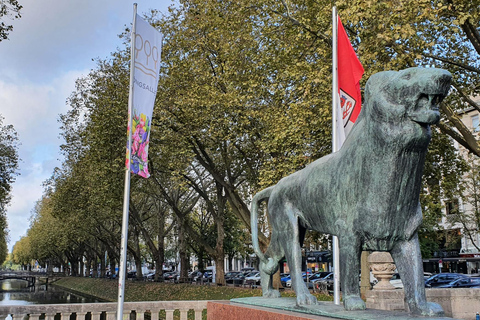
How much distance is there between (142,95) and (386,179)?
303 inches

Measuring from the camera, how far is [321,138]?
52.6 ft

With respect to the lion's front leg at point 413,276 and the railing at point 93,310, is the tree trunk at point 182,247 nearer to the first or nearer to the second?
the railing at point 93,310

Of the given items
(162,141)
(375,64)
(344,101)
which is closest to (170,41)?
(162,141)

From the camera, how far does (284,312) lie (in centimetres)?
475

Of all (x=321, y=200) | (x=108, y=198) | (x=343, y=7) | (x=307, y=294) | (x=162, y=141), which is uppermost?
(x=343, y=7)

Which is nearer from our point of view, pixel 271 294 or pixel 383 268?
pixel 271 294

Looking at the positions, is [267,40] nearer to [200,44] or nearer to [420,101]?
[200,44]

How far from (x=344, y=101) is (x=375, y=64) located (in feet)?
13.7

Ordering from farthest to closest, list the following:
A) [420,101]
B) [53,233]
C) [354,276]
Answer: [53,233] → [354,276] → [420,101]

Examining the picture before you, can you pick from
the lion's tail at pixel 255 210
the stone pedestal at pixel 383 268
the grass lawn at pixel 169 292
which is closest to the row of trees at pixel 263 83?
the grass lawn at pixel 169 292

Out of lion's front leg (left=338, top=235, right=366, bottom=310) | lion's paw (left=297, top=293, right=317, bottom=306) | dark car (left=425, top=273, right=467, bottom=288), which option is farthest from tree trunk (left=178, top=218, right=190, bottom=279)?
lion's front leg (left=338, top=235, right=366, bottom=310)

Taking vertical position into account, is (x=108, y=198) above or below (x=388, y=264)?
above

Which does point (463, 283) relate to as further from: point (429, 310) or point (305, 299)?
point (429, 310)

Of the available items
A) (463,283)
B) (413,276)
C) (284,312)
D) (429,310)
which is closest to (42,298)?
(463,283)
